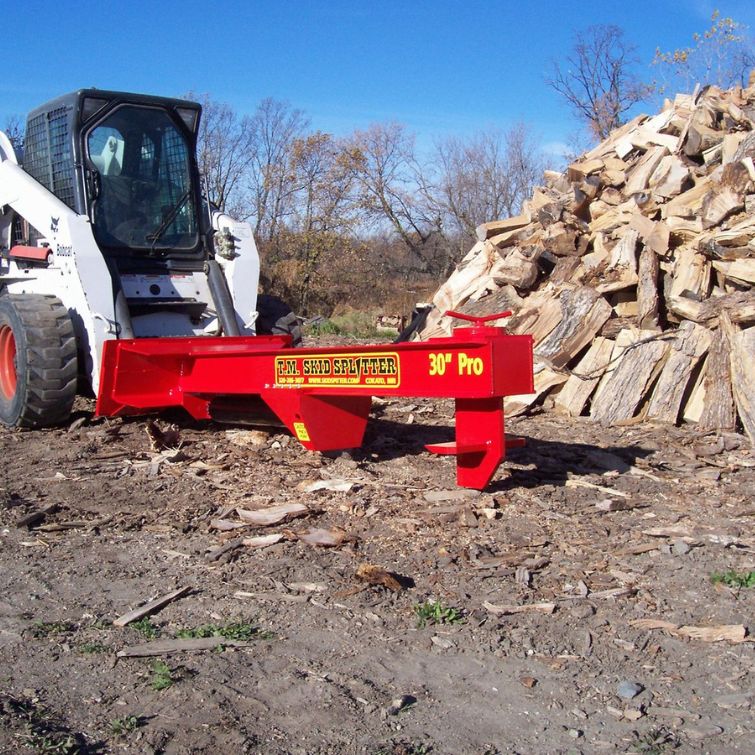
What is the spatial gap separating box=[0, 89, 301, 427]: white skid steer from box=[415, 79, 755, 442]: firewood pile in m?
2.84

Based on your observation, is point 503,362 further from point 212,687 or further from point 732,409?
point 732,409

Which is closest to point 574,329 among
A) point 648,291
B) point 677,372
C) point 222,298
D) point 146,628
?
point 648,291

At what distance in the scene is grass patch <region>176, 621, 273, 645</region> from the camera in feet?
11.7

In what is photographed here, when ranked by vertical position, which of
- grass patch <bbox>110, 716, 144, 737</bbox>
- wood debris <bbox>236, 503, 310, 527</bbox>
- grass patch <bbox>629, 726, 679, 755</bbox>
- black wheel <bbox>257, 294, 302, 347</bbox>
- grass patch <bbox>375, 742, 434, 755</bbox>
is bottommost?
grass patch <bbox>629, 726, 679, 755</bbox>

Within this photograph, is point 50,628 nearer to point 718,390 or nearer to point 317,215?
point 718,390

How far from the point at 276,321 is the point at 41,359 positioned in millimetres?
2265

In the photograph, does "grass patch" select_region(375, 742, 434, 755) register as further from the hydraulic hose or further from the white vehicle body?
the hydraulic hose

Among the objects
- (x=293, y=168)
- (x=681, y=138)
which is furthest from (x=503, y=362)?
(x=293, y=168)

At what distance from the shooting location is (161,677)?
3180 mm

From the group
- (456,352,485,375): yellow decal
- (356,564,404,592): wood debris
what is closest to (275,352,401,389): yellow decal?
(456,352,485,375): yellow decal

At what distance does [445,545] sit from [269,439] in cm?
259

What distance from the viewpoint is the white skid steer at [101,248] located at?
6.84m

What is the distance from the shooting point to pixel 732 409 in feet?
23.6

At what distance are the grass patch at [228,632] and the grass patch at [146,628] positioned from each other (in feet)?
0.30
